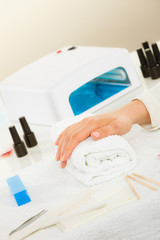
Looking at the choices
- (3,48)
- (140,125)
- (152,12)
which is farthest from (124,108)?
(152,12)

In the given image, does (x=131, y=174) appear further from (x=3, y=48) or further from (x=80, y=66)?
(x=3, y=48)

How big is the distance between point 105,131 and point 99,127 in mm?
39

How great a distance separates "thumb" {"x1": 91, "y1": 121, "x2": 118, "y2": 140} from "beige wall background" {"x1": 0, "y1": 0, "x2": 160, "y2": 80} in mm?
1841

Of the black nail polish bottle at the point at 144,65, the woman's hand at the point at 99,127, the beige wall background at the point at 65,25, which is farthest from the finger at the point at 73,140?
the beige wall background at the point at 65,25

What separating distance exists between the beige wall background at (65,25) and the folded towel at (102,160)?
6.23 feet

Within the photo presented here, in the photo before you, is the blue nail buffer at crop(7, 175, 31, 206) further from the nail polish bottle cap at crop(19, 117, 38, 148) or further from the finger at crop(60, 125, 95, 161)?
the nail polish bottle cap at crop(19, 117, 38, 148)

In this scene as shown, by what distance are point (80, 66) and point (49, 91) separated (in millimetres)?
150

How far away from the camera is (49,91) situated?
126 centimetres

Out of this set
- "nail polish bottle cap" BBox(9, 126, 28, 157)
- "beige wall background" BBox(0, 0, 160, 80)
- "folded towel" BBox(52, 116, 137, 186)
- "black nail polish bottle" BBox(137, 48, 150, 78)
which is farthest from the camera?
A: "beige wall background" BBox(0, 0, 160, 80)

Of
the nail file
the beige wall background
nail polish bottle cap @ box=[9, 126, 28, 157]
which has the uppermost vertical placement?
the beige wall background

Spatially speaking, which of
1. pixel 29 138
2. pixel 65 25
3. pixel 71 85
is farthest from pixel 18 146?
pixel 65 25

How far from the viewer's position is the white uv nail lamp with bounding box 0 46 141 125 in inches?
50.5

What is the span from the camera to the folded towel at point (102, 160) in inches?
35.0

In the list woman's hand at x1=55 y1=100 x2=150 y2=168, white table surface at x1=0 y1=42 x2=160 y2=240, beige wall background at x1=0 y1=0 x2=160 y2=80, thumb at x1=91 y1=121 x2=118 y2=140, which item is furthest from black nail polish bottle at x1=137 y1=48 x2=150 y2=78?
beige wall background at x1=0 y1=0 x2=160 y2=80
